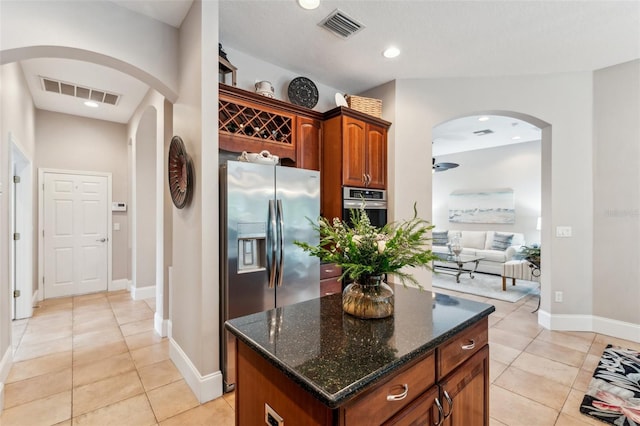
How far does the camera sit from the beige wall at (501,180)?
6.79 meters

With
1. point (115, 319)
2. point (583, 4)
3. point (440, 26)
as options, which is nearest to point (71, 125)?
point (115, 319)

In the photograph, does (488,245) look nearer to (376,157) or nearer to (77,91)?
(376,157)

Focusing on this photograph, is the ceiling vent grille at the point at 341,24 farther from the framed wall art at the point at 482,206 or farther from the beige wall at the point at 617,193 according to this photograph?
the framed wall art at the point at 482,206

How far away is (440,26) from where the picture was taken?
2.69 meters

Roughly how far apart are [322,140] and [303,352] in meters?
2.79

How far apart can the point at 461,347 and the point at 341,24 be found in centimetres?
264

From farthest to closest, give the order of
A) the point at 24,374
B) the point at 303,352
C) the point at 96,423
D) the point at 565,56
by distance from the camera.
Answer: the point at 565,56 < the point at 24,374 < the point at 96,423 < the point at 303,352

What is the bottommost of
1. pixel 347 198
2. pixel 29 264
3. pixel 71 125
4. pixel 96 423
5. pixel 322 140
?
pixel 96 423

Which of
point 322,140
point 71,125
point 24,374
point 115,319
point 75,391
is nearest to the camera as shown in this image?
point 75,391

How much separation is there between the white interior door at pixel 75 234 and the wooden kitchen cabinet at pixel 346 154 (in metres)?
4.10

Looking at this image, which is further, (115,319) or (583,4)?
(115,319)

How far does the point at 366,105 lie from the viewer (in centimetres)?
361

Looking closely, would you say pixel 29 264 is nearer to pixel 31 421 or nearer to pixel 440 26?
pixel 31 421

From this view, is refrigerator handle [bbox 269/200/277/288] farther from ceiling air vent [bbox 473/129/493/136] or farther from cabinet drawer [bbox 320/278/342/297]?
ceiling air vent [bbox 473/129/493/136]
